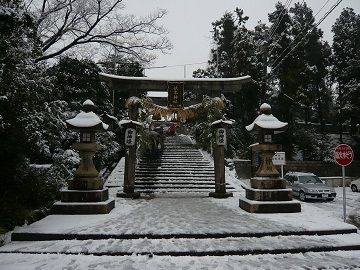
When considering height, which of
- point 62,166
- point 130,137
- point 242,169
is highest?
point 130,137

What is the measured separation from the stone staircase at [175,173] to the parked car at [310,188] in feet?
17.6

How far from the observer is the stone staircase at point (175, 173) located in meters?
15.3

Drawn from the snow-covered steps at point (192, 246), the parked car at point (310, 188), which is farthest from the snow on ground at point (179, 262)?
the parked car at point (310, 188)

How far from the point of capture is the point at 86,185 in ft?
32.2

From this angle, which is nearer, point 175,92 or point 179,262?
point 179,262

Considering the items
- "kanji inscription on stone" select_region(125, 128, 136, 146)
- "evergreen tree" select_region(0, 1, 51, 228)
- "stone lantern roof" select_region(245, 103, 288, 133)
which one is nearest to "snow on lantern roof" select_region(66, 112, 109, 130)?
"evergreen tree" select_region(0, 1, 51, 228)

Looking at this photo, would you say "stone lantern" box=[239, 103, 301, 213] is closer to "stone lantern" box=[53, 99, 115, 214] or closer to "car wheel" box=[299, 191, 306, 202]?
"stone lantern" box=[53, 99, 115, 214]

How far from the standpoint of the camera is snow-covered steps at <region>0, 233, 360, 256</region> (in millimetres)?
6016

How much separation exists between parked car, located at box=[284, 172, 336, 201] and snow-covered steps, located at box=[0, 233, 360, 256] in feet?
37.3

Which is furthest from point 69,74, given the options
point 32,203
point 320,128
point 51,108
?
point 320,128

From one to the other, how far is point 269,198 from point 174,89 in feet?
20.6

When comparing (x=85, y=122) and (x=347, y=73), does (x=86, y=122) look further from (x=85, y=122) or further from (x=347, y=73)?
(x=347, y=73)

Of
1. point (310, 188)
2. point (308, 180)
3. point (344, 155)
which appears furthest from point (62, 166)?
A: point (308, 180)

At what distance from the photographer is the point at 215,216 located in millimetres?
8984
